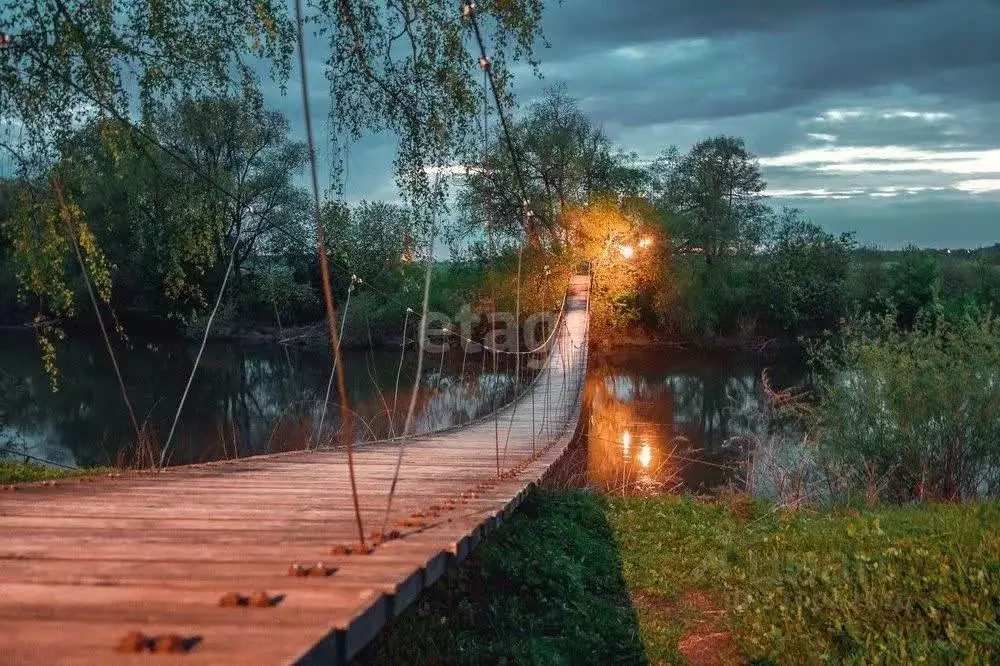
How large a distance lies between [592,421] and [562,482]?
4982 millimetres

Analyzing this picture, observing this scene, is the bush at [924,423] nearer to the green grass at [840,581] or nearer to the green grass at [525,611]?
the green grass at [840,581]

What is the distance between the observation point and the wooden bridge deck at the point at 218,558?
1062mm

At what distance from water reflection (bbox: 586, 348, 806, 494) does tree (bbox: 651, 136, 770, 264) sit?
264 centimetres

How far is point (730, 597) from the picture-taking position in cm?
327

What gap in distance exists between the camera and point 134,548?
Result: 165 centimetres

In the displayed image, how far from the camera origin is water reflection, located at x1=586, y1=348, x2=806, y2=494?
8.52 metres

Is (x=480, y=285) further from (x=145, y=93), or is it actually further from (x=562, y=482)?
(x=145, y=93)

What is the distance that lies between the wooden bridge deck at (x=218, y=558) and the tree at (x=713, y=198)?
16901 mm

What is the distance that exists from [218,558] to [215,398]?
42.7 feet

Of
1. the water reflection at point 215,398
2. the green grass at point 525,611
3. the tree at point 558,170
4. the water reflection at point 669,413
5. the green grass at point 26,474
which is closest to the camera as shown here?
the green grass at point 525,611

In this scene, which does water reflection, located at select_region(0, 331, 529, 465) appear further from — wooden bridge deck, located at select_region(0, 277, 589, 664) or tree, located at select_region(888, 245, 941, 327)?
tree, located at select_region(888, 245, 941, 327)

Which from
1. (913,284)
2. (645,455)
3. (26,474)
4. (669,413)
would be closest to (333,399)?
(669,413)

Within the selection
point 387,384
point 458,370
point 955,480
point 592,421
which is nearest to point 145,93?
point 955,480

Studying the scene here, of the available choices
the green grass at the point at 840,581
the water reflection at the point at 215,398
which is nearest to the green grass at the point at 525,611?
the green grass at the point at 840,581
